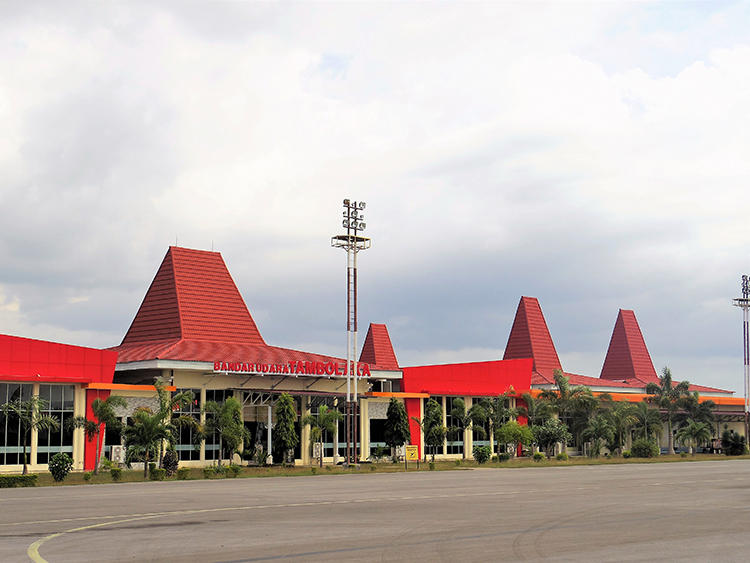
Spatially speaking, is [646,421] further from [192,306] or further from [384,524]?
[384,524]

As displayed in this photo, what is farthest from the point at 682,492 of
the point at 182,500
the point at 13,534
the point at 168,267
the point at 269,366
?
the point at 168,267

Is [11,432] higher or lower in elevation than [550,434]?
higher

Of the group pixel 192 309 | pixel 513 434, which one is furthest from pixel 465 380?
pixel 192 309

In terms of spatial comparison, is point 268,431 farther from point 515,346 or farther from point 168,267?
point 515,346

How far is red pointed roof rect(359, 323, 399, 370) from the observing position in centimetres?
10746

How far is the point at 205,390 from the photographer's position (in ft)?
219

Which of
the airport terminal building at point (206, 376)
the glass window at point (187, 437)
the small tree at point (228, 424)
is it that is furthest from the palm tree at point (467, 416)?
the glass window at point (187, 437)

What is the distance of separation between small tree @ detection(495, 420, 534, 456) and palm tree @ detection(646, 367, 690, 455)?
2325 centimetres

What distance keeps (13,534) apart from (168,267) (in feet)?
192

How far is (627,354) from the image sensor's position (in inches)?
4683

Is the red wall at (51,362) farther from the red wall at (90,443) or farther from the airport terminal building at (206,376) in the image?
the red wall at (90,443)

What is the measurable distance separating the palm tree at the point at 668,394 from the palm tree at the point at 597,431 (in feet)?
40.2

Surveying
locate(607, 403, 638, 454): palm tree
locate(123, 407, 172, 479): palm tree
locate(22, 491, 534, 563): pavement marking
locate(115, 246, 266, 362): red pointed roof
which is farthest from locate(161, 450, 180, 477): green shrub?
locate(607, 403, 638, 454): palm tree

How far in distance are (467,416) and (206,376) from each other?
24.4 metres
